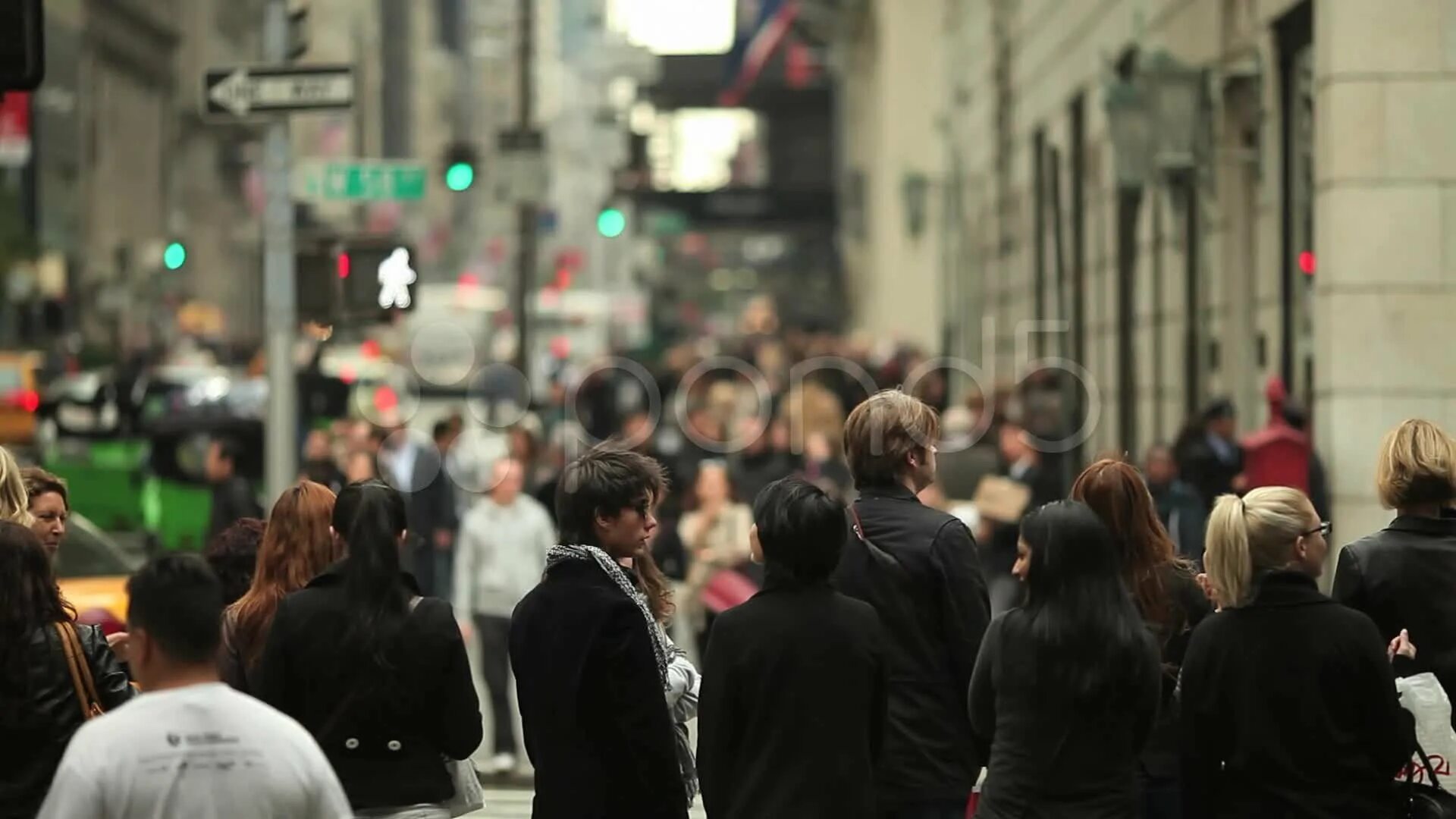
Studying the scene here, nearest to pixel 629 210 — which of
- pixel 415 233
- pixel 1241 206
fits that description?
pixel 415 233

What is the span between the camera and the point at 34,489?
845cm

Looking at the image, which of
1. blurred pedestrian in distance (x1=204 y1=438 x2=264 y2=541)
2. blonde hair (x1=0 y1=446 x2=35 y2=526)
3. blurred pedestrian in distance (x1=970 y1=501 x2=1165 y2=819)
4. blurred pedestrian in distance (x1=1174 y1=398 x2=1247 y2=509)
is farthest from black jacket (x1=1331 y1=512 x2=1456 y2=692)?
blurred pedestrian in distance (x1=204 y1=438 x2=264 y2=541)

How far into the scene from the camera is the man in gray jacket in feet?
50.1

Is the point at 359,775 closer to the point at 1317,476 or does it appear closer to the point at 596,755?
the point at 596,755

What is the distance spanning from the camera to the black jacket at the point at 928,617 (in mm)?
7449

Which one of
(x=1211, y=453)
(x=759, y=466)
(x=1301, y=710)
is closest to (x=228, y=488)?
(x=759, y=466)

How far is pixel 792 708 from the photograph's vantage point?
678cm

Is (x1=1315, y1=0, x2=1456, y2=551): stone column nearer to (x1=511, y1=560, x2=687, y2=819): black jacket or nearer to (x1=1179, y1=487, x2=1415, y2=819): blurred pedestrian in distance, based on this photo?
(x1=1179, y1=487, x2=1415, y2=819): blurred pedestrian in distance

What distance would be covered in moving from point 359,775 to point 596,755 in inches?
23.5

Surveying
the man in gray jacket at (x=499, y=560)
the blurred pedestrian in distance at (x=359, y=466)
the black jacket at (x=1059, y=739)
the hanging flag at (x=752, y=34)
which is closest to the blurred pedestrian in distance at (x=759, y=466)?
the blurred pedestrian in distance at (x=359, y=466)

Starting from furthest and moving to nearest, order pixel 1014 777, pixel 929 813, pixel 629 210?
1. pixel 629 210
2. pixel 929 813
3. pixel 1014 777

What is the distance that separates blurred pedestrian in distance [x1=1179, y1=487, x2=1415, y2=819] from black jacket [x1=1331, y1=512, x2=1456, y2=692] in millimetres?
848

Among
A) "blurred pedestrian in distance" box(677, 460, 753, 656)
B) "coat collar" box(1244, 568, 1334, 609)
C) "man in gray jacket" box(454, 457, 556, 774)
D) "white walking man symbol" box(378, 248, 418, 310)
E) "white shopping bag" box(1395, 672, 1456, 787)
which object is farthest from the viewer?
"blurred pedestrian in distance" box(677, 460, 753, 656)

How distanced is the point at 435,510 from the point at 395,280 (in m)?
4.19
